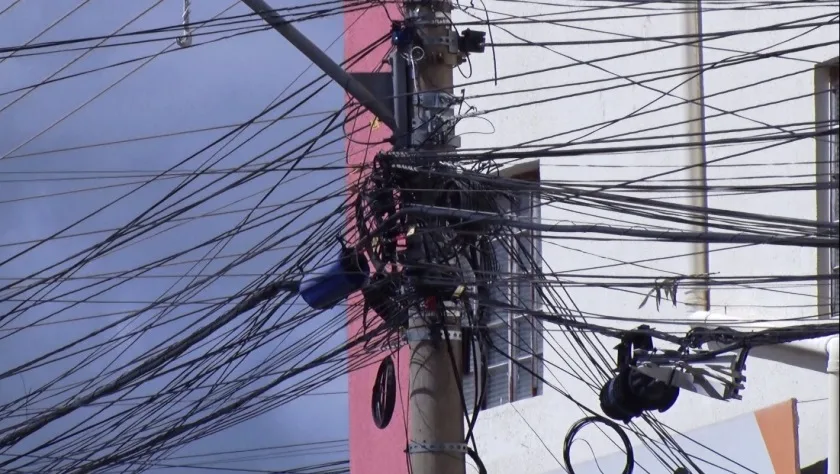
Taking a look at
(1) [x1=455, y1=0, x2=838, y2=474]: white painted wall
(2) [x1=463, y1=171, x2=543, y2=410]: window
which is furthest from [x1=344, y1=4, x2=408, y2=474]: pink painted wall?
(1) [x1=455, y1=0, x2=838, y2=474]: white painted wall

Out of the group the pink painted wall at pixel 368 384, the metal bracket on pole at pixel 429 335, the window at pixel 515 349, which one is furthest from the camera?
the pink painted wall at pixel 368 384

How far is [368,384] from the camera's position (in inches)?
549

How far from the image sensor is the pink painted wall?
1335cm

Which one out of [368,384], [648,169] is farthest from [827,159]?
[368,384]

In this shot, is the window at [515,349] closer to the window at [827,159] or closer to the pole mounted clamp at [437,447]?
the window at [827,159]

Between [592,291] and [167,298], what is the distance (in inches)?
134

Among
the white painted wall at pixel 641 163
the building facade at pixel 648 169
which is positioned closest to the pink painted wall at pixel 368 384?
the building facade at pixel 648 169

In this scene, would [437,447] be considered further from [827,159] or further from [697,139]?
[697,139]

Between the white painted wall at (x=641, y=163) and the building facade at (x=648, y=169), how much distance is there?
0.5 inches

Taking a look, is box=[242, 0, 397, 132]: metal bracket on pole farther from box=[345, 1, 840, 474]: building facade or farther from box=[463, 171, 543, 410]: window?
box=[463, 171, 543, 410]: window

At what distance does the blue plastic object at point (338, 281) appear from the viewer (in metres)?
8.87

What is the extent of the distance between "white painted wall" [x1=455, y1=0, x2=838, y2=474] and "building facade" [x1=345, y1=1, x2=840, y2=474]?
0.04ft

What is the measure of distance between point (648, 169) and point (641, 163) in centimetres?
10

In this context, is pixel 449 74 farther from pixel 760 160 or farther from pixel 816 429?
pixel 816 429
